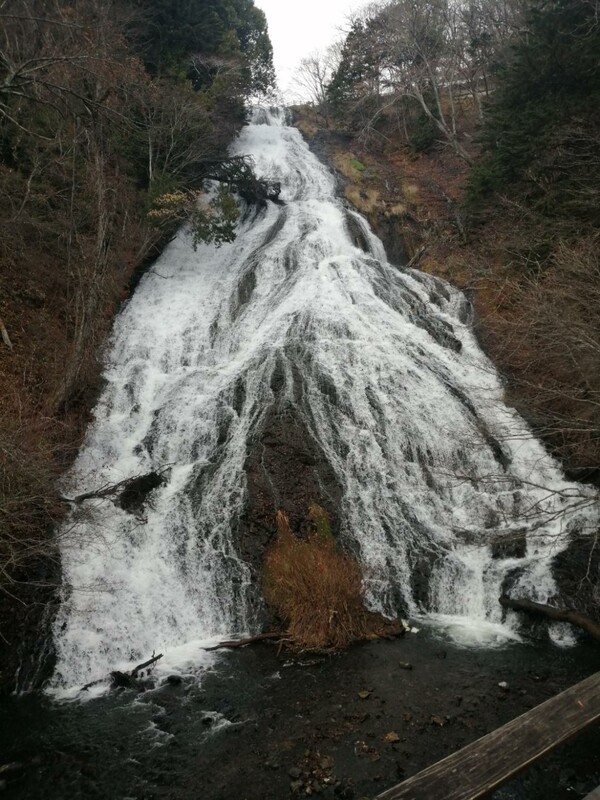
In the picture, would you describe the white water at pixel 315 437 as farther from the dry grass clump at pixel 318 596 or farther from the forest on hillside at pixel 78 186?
the forest on hillside at pixel 78 186

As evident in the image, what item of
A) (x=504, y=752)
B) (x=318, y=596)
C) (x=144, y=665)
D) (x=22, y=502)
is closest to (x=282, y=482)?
(x=318, y=596)

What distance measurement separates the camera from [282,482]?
35.8 feet

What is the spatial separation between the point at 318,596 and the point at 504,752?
199 inches

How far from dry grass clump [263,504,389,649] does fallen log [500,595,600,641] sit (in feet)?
7.28

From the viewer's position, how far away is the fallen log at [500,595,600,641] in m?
7.78

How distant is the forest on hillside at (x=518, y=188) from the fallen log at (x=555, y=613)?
271 centimetres

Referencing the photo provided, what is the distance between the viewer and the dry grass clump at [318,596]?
8.22 m

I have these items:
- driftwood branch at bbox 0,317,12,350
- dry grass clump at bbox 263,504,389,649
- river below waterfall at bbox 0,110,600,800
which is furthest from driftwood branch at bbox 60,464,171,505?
driftwood branch at bbox 0,317,12,350

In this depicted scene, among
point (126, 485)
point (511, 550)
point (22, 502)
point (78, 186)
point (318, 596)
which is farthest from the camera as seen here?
point (78, 186)

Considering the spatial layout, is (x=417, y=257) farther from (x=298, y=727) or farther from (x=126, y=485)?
(x=298, y=727)

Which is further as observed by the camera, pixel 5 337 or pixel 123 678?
pixel 5 337

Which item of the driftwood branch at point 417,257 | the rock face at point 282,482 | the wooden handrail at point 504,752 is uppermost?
the driftwood branch at point 417,257

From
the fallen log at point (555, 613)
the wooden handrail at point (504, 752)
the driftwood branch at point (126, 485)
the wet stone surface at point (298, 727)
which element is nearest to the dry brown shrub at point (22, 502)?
the driftwood branch at point (126, 485)

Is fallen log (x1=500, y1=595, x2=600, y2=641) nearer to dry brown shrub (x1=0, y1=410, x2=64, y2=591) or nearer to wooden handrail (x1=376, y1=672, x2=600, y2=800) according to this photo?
wooden handrail (x1=376, y1=672, x2=600, y2=800)
